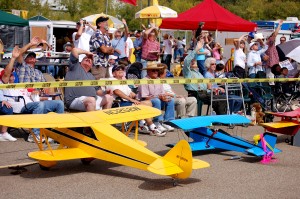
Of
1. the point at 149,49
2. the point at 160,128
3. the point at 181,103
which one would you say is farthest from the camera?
the point at 149,49

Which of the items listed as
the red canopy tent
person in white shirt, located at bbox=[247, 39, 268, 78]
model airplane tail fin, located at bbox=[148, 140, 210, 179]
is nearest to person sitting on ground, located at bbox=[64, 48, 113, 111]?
model airplane tail fin, located at bbox=[148, 140, 210, 179]

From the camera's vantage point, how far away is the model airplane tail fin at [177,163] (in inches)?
265

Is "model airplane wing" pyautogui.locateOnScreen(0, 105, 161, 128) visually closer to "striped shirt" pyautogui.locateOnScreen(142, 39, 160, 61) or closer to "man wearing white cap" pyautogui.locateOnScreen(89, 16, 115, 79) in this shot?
"man wearing white cap" pyautogui.locateOnScreen(89, 16, 115, 79)

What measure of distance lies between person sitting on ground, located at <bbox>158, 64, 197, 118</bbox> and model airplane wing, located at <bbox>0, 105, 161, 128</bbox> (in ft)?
10.1

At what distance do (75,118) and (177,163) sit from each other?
73.1 inches

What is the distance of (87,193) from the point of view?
6977mm

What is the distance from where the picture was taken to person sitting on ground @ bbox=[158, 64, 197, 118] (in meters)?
12.0

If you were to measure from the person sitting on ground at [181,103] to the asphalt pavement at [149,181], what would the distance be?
9.52 feet

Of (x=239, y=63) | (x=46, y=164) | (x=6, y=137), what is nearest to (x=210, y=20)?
(x=239, y=63)

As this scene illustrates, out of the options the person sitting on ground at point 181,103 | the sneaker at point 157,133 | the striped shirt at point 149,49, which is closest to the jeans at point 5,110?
the sneaker at point 157,133

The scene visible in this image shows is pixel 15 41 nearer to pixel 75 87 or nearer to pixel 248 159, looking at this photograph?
pixel 75 87

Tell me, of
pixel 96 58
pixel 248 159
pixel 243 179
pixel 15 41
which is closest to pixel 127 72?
pixel 96 58

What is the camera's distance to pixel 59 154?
7.60 m

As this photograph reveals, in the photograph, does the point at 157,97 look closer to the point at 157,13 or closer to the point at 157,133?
the point at 157,133
